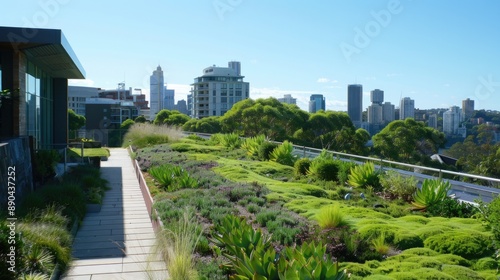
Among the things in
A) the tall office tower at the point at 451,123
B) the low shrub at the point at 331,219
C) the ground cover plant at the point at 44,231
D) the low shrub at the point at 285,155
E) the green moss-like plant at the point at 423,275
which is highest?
the tall office tower at the point at 451,123

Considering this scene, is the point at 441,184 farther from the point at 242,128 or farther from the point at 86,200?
the point at 242,128

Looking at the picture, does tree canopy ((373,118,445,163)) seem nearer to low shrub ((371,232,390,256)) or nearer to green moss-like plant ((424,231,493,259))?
green moss-like plant ((424,231,493,259))

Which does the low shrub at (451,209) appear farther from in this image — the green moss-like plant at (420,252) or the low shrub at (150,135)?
the low shrub at (150,135)

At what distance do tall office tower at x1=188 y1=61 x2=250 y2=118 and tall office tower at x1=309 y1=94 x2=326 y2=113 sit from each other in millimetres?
21601

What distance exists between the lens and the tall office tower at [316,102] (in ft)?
448

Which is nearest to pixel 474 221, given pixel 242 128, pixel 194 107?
pixel 242 128

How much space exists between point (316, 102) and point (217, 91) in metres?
37.4

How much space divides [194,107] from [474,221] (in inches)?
4699

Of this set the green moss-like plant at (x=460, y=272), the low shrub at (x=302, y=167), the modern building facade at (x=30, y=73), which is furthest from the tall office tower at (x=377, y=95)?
the green moss-like plant at (x=460, y=272)

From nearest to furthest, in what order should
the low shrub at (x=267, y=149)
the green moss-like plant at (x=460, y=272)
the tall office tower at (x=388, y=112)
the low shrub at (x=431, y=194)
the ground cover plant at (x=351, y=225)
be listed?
the green moss-like plant at (x=460, y=272), the ground cover plant at (x=351, y=225), the low shrub at (x=431, y=194), the low shrub at (x=267, y=149), the tall office tower at (x=388, y=112)

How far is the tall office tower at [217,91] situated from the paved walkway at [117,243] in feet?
343

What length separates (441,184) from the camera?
32.4ft

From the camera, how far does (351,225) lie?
755 cm

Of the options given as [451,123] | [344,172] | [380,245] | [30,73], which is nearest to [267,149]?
[344,172]
